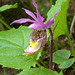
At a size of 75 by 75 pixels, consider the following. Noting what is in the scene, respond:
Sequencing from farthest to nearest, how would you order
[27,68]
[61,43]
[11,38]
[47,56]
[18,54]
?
1. [61,43]
2. [47,56]
3. [11,38]
4. [18,54]
5. [27,68]

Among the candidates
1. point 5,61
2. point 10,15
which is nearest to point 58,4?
point 5,61

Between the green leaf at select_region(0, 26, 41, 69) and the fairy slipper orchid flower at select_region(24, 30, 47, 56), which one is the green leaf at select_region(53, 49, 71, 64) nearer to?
the green leaf at select_region(0, 26, 41, 69)

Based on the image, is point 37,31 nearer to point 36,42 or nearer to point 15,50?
point 36,42

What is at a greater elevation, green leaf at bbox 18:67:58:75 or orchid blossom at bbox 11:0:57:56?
orchid blossom at bbox 11:0:57:56

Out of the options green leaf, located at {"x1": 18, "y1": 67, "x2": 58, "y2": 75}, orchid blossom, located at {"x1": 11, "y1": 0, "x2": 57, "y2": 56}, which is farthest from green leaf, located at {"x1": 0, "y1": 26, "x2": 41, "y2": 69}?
orchid blossom, located at {"x1": 11, "y1": 0, "x2": 57, "y2": 56}

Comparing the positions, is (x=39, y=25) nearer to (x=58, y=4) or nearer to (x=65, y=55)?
(x=58, y=4)

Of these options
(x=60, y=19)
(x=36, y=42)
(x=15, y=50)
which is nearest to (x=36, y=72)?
(x=36, y=42)

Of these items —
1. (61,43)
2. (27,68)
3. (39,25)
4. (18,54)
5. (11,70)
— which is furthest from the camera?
(61,43)

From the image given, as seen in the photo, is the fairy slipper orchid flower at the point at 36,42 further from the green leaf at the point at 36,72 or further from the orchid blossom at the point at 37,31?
the green leaf at the point at 36,72

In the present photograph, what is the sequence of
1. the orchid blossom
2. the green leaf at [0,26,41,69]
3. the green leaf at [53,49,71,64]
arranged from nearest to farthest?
the orchid blossom
the green leaf at [0,26,41,69]
the green leaf at [53,49,71,64]
